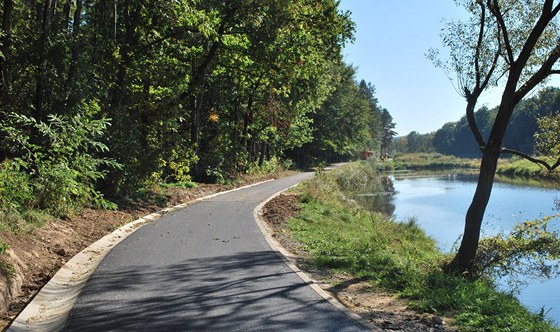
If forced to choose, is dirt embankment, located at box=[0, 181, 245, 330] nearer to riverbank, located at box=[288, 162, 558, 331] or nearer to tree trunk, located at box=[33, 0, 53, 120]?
tree trunk, located at box=[33, 0, 53, 120]

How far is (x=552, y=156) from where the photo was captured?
40.7ft

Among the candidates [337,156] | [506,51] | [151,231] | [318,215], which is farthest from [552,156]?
[337,156]

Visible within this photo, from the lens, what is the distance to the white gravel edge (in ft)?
18.4

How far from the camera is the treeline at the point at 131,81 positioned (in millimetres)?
A: 11500

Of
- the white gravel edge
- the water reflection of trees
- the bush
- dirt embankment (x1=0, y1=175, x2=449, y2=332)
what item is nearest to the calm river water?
the water reflection of trees

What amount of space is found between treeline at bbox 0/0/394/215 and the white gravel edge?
163cm

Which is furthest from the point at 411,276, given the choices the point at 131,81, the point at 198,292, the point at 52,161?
the point at 131,81

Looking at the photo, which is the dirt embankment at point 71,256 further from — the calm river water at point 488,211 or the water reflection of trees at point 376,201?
the water reflection of trees at point 376,201

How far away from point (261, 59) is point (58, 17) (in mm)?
8623

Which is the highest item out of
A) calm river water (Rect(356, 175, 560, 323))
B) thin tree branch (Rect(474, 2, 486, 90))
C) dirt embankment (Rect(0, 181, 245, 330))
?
thin tree branch (Rect(474, 2, 486, 90))

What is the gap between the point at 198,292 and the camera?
22.3 feet

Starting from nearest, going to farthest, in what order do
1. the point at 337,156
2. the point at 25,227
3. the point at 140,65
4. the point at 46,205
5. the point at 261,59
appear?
the point at 25,227
the point at 46,205
the point at 140,65
the point at 261,59
the point at 337,156

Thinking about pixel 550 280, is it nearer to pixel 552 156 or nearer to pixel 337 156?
pixel 552 156

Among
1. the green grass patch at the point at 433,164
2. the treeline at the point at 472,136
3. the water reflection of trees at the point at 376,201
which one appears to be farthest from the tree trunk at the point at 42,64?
the treeline at the point at 472,136
